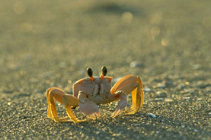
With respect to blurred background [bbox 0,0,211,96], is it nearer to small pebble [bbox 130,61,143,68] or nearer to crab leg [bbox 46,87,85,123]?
small pebble [bbox 130,61,143,68]

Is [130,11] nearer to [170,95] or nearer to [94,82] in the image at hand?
[170,95]

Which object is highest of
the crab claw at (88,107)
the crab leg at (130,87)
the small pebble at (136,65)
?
the small pebble at (136,65)

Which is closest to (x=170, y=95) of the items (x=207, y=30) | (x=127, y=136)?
(x=127, y=136)

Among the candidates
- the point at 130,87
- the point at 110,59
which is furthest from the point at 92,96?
the point at 110,59

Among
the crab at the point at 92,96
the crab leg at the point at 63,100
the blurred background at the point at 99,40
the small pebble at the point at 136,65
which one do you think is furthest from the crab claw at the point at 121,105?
the small pebble at the point at 136,65

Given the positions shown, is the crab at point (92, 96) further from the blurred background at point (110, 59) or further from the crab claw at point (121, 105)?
the blurred background at point (110, 59)

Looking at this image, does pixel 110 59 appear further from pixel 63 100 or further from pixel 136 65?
pixel 63 100

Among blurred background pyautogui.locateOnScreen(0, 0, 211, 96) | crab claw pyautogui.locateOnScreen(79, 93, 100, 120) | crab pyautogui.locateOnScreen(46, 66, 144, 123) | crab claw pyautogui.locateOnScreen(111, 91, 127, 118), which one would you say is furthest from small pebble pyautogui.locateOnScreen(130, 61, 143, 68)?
crab claw pyautogui.locateOnScreen(79, 93, 100, 120)

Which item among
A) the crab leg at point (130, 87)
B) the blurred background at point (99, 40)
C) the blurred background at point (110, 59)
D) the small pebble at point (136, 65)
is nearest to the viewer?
the blurred background at point (110, 59)
